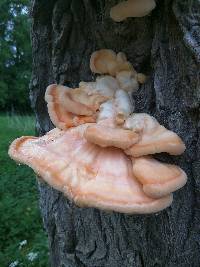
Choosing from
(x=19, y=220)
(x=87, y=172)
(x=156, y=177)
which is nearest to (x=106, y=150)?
(x=87, y=172)

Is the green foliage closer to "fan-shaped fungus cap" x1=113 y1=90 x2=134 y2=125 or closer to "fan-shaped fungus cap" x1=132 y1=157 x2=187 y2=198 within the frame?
"fan-shaped fungus cap" x1=113 y1=90 x2=134 y2=125

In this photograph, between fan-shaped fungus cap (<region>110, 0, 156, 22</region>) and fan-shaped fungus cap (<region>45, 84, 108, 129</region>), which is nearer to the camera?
fan-shaped fungus cap (<region>110, 0, 156, 22</region>)

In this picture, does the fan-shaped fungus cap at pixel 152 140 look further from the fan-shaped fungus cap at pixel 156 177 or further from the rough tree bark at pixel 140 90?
the rough tree bark at pixel 140 90

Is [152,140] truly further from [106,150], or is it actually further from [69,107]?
[69,107]

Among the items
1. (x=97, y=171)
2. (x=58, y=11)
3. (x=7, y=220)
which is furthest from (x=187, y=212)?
(x=7, y=220)

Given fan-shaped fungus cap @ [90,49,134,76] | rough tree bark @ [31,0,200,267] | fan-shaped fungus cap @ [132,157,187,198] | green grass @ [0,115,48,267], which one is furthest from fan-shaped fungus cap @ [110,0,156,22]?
green grass @ [0,115,48,267]

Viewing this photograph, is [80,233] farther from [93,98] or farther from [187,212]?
[93,98]

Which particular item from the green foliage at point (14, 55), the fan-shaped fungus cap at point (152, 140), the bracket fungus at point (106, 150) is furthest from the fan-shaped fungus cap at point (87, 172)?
the green foliage at point (14, 55)

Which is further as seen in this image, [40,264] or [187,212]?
[40,264]
